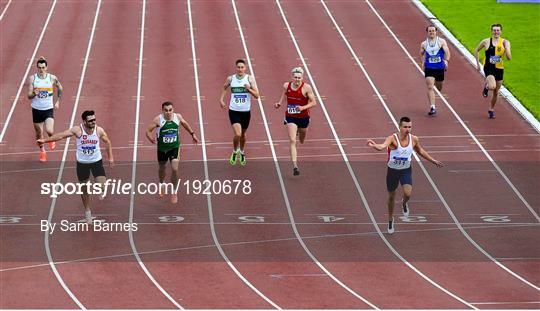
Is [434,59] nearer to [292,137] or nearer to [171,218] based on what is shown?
[292,137]

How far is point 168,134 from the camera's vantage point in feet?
67.9

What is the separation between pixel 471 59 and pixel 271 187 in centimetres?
1288

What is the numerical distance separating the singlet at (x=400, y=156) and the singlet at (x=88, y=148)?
4235mm

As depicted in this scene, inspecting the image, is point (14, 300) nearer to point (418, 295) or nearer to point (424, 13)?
point (418, 295)

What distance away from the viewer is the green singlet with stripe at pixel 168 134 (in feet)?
67.7

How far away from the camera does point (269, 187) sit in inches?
885

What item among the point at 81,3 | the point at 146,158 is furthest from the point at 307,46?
the point at 146,158

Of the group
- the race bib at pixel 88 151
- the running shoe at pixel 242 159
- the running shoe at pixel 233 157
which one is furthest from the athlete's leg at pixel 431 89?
the race bib at pixel 88 151

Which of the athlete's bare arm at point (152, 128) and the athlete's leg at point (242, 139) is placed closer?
the athlete's bare arm at point (152, 128)

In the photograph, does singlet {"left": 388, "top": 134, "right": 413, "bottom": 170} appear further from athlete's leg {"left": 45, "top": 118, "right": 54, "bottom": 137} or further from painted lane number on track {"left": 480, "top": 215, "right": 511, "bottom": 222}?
athlete's leg {"left": 45, "top": 118, "right": 54, "bottom": 137}

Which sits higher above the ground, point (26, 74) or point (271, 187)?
point (271, 187)

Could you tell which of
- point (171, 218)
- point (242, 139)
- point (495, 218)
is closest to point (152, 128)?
point (171, 218)

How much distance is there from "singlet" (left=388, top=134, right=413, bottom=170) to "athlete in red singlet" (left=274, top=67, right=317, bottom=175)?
3110 mm

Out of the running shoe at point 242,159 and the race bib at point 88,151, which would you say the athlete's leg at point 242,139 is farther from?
the race bib at point 88,151
